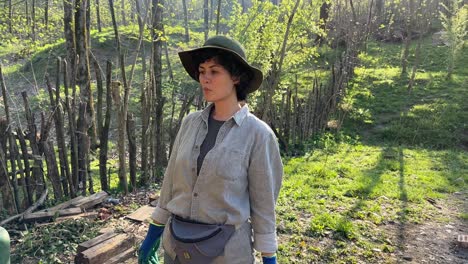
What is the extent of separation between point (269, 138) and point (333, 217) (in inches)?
132

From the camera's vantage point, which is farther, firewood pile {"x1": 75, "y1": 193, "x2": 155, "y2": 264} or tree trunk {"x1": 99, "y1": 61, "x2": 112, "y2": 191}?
tree trunk {"x1": 99, "y1": 61, "x2": 112, "y2": 191}

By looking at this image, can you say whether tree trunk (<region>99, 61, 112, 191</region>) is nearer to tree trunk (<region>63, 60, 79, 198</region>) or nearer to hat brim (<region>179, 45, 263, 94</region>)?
tree trunk (<region>63, 60, 79, 198</region>)

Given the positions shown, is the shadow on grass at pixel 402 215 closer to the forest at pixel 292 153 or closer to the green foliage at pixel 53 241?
the forest at pixel 292 153

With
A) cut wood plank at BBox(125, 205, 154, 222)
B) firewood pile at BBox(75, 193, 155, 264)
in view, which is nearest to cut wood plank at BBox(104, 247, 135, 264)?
firewood pile at BBox(75, 193, 155, 264)

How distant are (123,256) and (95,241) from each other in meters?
0.28

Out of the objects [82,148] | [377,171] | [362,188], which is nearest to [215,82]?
[82,148]

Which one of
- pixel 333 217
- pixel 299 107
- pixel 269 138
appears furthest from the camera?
pixel 299 107

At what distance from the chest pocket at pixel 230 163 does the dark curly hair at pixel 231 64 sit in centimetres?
31

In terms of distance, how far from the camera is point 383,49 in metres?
16.8

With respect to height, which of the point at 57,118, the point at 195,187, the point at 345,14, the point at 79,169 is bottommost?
the point at 79,169

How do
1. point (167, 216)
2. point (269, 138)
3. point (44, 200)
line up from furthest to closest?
1. point (44, 200)
2. point (167, 216)
3. point (269, 138)

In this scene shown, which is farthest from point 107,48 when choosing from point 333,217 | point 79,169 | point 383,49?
point 333,217

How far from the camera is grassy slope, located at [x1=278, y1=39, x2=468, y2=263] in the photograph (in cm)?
420

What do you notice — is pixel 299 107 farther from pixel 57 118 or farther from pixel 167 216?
pixel 167 216
